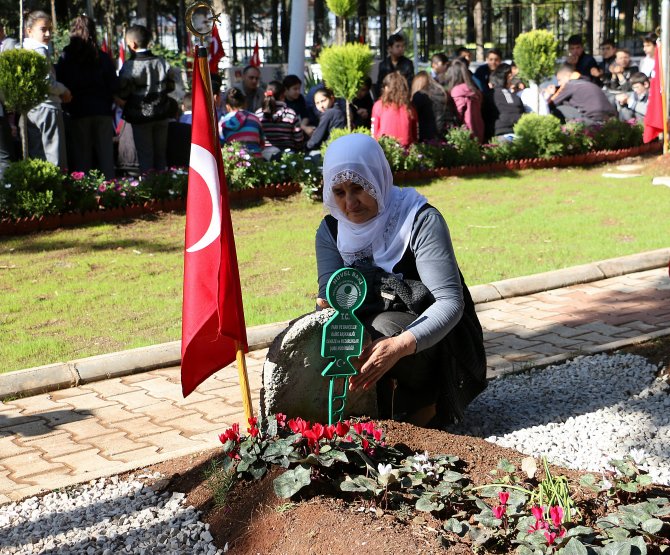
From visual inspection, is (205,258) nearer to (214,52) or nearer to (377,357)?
(377,357)

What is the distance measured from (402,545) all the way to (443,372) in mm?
1526

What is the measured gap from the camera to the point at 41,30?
10234 millimetres

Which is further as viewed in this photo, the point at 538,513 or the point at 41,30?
the point at 41,30

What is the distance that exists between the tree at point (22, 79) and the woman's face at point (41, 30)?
0.67 m

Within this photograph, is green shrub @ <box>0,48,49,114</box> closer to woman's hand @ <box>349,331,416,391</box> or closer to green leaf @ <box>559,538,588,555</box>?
woman's hand @ <box>349,331,416,391</box>

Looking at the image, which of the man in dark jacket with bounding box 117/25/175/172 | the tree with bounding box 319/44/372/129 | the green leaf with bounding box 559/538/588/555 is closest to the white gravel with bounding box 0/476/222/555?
the green leaf with bounding box 559/538/588/555

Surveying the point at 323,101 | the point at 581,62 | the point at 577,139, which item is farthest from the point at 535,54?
the point at 323,101

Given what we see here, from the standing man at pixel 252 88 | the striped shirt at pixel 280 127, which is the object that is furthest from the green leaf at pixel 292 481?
the standing man at pixel 252 88

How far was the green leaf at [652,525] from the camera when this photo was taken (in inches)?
105

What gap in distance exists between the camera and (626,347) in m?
5.76

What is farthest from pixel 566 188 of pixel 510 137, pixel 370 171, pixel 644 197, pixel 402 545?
pixel 402 545

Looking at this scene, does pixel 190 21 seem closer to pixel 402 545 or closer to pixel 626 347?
pixel 402 545

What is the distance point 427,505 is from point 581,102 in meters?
13.8

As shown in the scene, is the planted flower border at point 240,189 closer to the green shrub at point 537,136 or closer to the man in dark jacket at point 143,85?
the green shrub at point 537,136
